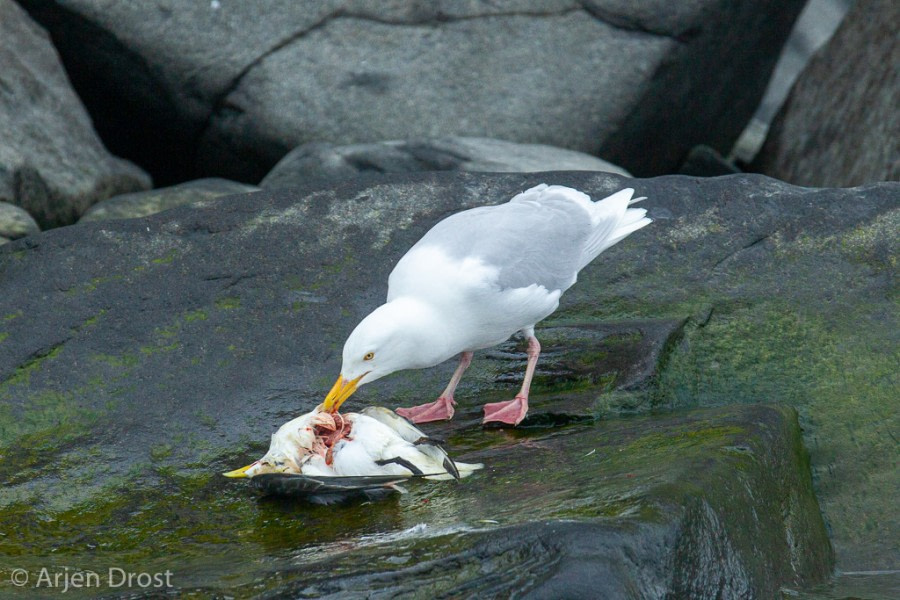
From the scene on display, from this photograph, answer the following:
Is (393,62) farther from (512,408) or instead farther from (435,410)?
(512,408)

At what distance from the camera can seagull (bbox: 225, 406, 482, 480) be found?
3873mm

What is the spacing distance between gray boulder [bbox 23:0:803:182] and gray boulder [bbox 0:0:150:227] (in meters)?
0.38

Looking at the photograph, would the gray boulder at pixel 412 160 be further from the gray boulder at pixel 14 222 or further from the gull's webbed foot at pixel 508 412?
the gull's webbed foot at pixel 508 412

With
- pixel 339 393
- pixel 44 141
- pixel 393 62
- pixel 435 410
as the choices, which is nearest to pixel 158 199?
pixel 44 141

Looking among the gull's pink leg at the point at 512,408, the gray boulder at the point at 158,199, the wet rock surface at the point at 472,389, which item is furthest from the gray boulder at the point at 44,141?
the gull's pink leg at the point at 512,408

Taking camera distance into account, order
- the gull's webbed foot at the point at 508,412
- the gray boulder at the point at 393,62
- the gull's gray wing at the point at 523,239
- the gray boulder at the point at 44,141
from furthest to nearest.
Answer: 1. the gray boulder at the point at 393,62
2. the gray boulder at the point at 44,141
3. the gull's gray wing at the point at 523,239
4. the gull's webbed foot at the point at 508,412

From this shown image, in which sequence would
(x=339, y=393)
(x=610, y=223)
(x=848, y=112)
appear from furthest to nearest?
1. (x=848, y=112)
2. (x=610, y=223)
3. (x=339, y=393)

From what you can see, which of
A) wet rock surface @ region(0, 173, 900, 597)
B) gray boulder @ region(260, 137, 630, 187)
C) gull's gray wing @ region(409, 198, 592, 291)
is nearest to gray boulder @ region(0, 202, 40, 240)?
wet rock surface @ region(0, 173, 900, 597)

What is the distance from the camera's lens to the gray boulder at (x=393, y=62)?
28.5 ft

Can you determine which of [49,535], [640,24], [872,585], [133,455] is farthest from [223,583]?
[640,24]

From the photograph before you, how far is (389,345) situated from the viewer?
431 centimetres

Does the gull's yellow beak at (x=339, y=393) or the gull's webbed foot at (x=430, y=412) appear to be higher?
the gull's yellow beak at (x=339, y=393)

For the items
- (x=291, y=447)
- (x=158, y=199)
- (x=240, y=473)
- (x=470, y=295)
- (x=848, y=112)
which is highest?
(x=848, y=112)

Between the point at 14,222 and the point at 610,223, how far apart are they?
3.95 meters
